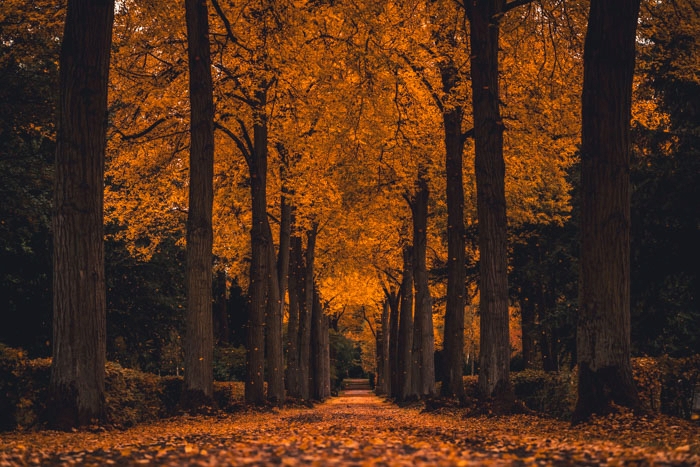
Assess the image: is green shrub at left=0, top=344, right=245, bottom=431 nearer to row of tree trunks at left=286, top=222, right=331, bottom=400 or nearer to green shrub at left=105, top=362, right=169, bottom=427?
green shrub at left=105, top=362, right=169, bottom=427

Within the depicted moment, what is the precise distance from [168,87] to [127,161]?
2965 mm

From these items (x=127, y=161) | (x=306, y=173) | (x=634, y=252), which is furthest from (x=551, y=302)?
(x=127, y=161)

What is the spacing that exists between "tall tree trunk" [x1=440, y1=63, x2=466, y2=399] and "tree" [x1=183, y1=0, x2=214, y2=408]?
258 inches

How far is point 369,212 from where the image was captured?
79.6 feet

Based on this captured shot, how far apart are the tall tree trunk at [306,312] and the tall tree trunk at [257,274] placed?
8785 millimetres

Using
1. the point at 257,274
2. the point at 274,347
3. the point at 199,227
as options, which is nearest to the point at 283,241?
the point at 274,347

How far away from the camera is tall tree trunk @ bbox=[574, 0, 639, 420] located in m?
9.59

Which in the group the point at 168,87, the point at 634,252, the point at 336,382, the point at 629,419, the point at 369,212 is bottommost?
the point at 336,382

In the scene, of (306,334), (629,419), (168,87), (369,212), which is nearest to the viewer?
(629,419)

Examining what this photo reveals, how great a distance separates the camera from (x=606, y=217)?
9.73 meters

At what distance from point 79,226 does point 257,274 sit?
9.14m

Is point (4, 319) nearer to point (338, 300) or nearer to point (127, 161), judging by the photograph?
point (127, 161)

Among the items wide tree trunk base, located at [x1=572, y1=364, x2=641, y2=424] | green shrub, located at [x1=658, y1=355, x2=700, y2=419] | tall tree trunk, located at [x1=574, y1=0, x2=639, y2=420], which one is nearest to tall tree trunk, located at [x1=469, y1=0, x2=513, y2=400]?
green shrub, located at [x1=658, y1=355, x2=700, y2=419]

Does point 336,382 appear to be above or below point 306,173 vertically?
below
